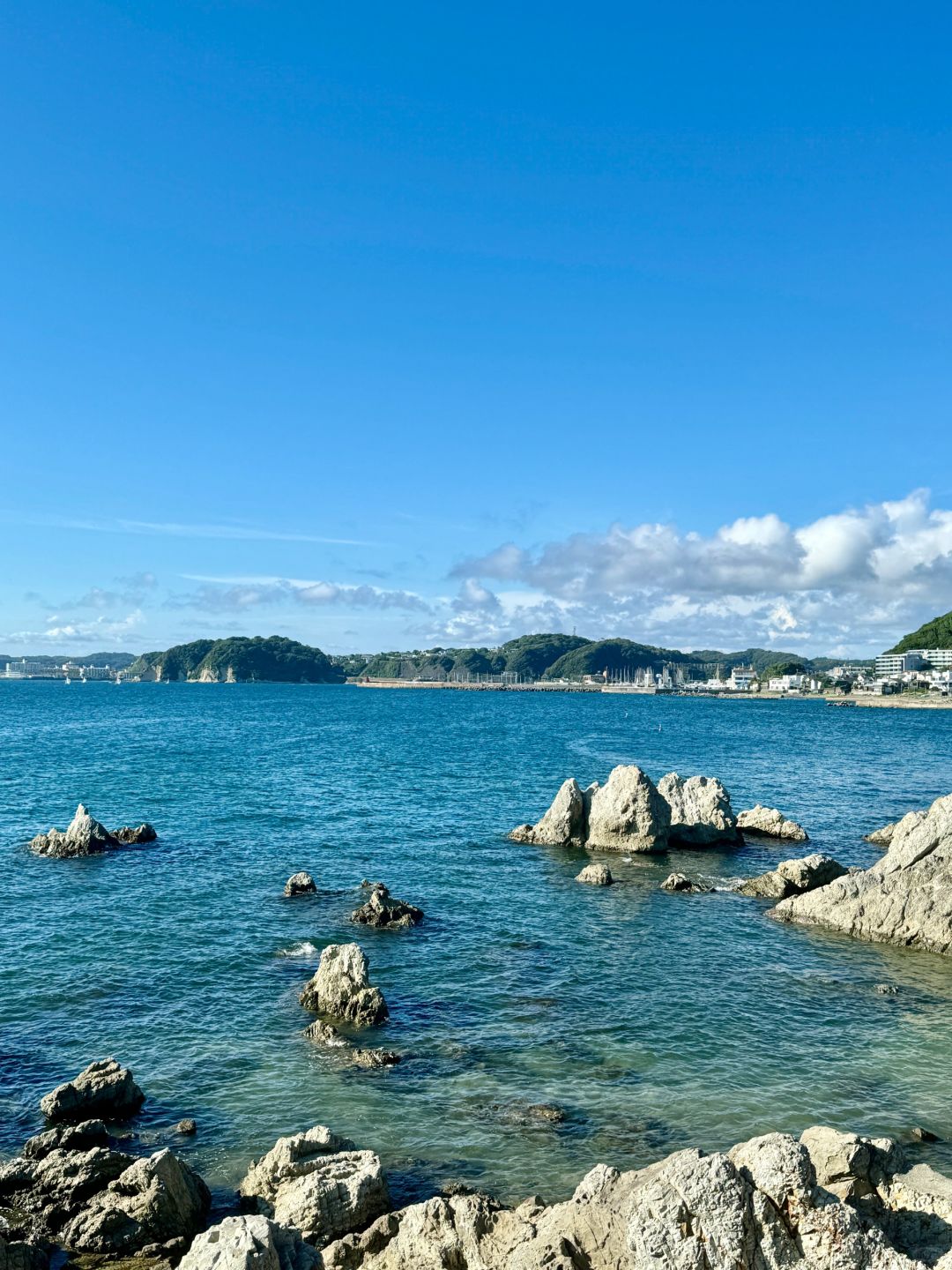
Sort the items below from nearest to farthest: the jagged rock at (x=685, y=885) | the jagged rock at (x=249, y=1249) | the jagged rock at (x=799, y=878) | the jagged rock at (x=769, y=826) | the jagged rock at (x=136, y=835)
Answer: the jagged rock at (x=249, y=1249) < the jagged rock at (x=799, y=878) < the jagged rock at (x=685, y=885) < the jagged rock at (x=136, y=835) < the jagged rock at (x=769, y=826)

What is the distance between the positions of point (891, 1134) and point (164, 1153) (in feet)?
52.9

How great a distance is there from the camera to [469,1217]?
50.7ft

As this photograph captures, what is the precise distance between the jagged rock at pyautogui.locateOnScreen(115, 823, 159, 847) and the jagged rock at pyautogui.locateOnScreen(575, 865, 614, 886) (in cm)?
2550

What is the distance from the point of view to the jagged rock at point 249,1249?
12.9 metres

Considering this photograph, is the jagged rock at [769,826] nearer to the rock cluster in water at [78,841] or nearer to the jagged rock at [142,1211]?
the rock cluster in water at [78,841]

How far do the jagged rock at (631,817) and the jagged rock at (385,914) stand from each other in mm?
18932

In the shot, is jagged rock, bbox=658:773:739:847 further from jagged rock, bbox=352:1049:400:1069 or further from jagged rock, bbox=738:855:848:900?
jagged rock, bbox=352:1049:400:1069

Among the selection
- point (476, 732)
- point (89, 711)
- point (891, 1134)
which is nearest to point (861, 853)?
point (891, 1134)

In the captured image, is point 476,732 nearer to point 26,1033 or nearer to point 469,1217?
point 26,1033

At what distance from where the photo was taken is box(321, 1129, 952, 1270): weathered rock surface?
43.1 feet

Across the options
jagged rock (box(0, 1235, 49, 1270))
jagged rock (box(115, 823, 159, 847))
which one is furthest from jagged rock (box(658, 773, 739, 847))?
jagged rock (box(0, 1235, 49, 1270))

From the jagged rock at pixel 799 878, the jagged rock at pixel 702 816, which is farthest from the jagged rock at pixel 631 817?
the jagged rock at pixel 799 878

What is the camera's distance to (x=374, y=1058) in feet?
82.0

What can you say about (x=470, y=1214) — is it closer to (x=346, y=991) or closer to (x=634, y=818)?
(x=346, y=991)
